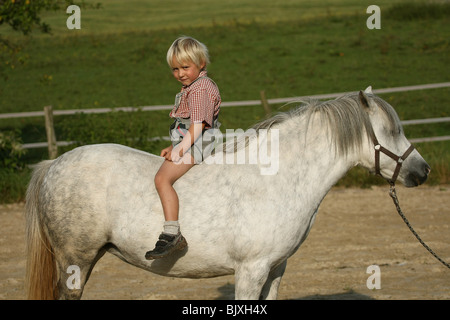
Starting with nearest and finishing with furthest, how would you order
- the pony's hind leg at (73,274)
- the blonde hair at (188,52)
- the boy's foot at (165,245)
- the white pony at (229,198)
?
the boy's foot at (165,245)
the white pony at (229,198)
the blonde hair at (188,52)
the pony's hind leg at (73,274)

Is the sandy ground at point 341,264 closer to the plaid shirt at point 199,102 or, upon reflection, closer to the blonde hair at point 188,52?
the plaid shirt at point 199,102

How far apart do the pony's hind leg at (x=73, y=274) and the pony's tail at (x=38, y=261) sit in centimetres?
13

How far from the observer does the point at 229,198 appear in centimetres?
373

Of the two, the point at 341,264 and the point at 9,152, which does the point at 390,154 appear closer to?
the point at 341,264

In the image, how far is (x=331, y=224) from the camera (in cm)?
809

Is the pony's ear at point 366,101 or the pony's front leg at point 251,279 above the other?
the pony's ear at point 366,101

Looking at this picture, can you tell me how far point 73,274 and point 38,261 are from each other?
1.03ft

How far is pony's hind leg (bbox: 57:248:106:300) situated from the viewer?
391cm

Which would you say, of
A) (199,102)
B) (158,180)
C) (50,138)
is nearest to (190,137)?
(199,102)

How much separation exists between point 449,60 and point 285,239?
20.3 meters

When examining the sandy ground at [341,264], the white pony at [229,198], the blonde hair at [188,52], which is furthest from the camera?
the sandy ground at [341,264]

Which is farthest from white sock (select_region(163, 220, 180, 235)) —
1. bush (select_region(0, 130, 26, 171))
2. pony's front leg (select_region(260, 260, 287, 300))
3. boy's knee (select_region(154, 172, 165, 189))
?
bush (select_region(0, 130, 26, 171))

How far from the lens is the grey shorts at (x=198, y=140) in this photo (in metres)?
3.85

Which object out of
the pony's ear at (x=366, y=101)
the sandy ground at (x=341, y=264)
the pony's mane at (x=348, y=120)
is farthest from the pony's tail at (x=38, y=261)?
the pony's ear at (x=366, y=101)
